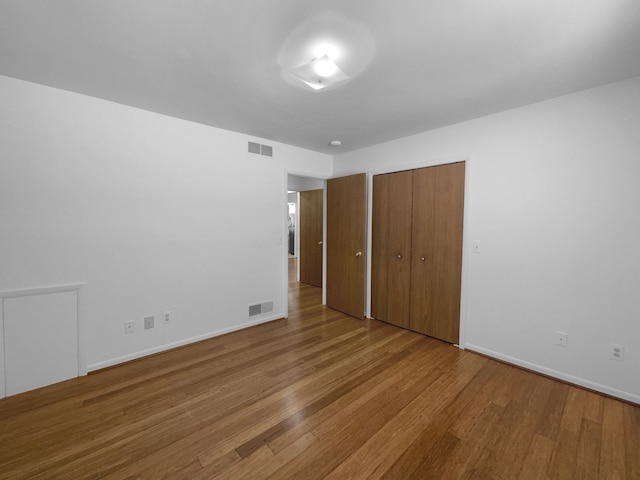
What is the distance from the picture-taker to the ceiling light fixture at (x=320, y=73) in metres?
1.76

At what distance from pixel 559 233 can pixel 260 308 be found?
11.0 feet

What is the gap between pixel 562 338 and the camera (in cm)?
234

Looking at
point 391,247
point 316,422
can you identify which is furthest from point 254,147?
point 316,422

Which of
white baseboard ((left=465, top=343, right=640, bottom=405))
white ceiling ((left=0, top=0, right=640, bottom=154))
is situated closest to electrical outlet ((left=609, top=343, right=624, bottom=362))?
white baseboard ((left=465, top=343, right=640, bottom=405))

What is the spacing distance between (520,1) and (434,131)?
184cm

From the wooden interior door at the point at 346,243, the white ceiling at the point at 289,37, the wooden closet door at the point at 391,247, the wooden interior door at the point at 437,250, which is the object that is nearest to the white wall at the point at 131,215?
the white ceiling at the point at 289,37

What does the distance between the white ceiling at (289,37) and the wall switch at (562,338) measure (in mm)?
2102

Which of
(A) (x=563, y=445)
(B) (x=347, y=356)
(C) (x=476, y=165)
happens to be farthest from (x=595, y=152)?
(B) (x=347, y=356)

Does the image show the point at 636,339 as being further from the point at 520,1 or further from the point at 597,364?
the point at 520,1

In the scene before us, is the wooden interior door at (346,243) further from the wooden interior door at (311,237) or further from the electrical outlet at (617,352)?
the electrical outlet at (617,352)

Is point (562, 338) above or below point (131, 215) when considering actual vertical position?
below

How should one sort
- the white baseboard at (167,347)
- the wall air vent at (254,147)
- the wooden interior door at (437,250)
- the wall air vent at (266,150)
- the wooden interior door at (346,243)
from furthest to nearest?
1. the wooden interior door at (346,243)
2. the wall air vent at (266,150)
3. the wall air vent at (254,147)
4. the wooden interior door at (437,250)
5. the white baseboard at (167,347)

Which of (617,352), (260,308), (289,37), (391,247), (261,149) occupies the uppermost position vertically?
(289,37)

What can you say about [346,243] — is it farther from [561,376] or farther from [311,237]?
[561,376]
